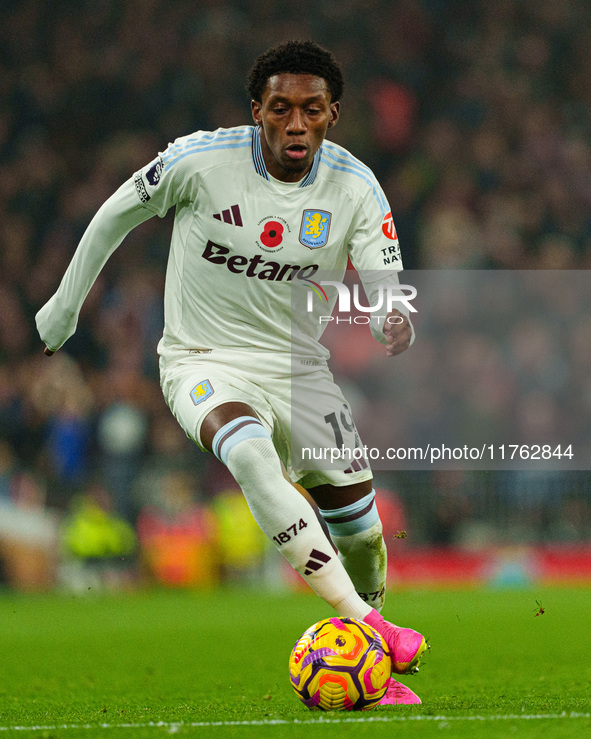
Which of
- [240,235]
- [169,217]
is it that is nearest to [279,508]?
[240,235]

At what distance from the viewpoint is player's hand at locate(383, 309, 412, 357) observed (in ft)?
15.5

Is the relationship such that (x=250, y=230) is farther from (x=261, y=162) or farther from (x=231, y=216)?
(x=261, y=162)

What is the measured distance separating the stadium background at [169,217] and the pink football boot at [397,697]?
310 inches

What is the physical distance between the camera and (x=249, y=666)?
6789 mm

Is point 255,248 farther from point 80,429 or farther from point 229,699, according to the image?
point 80,429

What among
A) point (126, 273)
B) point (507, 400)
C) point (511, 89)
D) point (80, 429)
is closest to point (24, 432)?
point (80, 429)

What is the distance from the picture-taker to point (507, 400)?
42.4ft

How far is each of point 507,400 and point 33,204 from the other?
6.60 m

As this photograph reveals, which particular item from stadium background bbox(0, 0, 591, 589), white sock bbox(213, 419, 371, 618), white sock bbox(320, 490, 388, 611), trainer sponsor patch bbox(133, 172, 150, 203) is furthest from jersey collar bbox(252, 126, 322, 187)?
stadium background bbox(0, 0, 591, 589)

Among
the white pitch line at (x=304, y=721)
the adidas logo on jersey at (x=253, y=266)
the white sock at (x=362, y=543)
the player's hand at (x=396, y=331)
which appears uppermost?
the adidas logo on jersey at (x=253, y=266)

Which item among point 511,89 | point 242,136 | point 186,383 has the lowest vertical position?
point 186,383

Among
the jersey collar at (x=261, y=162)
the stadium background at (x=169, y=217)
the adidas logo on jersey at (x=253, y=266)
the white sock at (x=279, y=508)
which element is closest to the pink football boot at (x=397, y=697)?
the white sock at (x=279, y=508)

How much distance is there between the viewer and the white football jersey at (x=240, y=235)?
16.5ft

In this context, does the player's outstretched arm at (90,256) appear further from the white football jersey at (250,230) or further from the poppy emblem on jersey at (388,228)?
the poppy emblem on jersey at (388,228)
